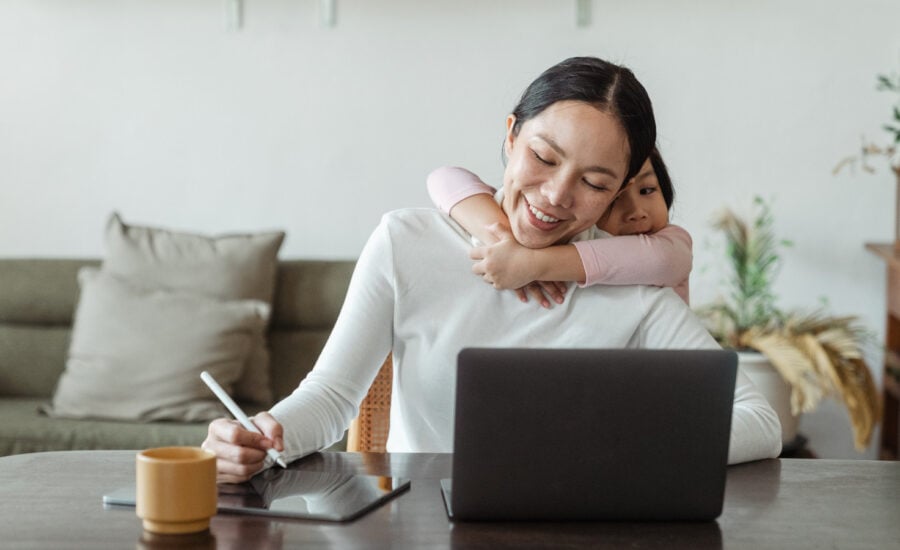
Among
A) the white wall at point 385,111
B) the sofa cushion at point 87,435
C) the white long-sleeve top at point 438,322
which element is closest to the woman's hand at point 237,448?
the white long-sleeve top at point 438,322

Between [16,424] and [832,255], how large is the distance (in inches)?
91.1

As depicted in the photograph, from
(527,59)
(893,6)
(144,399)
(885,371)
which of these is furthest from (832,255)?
(144,399)

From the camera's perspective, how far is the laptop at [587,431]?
3.36ft

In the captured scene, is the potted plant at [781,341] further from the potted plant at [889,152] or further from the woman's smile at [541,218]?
the woman's smile at [541,218]

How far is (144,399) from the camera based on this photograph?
291cm

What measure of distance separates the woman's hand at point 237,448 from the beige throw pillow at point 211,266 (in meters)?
1.78

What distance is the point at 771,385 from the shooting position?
9.99 ft

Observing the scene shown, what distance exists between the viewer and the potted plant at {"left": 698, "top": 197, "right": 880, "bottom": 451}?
296 cm

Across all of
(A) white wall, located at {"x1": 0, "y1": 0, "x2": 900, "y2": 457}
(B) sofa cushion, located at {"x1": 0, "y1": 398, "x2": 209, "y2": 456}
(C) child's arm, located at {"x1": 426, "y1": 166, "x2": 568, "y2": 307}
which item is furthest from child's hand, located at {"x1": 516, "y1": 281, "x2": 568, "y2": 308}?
(A) white wall, located at {"x1": 0, "y1": 0, "x2": 900, "y2": 457}

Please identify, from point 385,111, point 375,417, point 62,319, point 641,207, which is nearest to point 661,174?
point 641,207

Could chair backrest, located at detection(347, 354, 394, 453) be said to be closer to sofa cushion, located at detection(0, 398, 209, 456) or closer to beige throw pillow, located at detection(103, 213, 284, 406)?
sofa cushion, located at detection(0, 398, 209, 456)

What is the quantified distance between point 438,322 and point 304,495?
1.54 feet

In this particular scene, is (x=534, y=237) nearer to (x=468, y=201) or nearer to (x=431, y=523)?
(x=468, y=201)

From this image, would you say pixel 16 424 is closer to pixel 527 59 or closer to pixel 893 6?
pixel 527 59
